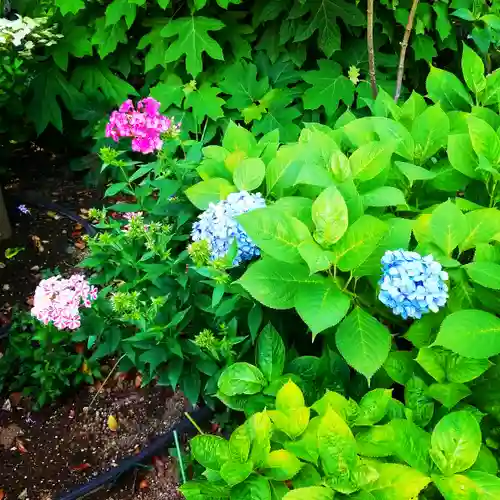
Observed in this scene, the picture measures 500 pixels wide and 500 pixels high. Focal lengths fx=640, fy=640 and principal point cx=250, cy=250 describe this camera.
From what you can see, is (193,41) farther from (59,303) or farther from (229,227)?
(229,227)

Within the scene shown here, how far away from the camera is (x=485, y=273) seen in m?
1.49

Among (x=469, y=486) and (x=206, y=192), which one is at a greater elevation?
(x=206, y=192)

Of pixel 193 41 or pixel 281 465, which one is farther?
pixel 193 41

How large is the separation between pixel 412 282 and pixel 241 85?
217 cm

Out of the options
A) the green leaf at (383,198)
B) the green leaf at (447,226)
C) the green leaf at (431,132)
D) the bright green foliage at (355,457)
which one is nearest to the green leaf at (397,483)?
the bright green foliage at (355,457)

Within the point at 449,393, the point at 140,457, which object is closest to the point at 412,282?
the point at 449,393

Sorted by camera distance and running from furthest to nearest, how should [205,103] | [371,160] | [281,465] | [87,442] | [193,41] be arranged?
1. [205,103]
2. [193,41]
3. [87,442]
4. [371,160]
5. [281,465]

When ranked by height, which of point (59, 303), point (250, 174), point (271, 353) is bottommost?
point (59, 303)

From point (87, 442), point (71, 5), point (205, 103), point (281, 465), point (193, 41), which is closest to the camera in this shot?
point (281, 465)

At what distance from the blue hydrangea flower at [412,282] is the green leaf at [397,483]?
13.4 inches

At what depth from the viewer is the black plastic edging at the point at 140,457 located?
223cm

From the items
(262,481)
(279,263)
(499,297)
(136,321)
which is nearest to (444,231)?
(499,297)

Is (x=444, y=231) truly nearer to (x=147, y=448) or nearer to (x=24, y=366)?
(x=147, y=448)

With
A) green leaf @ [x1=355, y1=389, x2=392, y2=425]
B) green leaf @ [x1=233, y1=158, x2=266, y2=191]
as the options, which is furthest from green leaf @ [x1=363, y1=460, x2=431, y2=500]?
green leaf @ [x1=233, y1=158, x2=266, y2=191]
